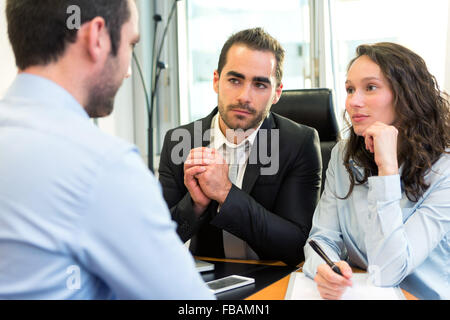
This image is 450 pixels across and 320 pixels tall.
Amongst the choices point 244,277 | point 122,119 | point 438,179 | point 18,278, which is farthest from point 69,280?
point 122,119

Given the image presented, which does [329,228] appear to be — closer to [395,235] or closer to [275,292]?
[395,235]

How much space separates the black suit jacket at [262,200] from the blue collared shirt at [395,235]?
13cm

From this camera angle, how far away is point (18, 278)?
2.00ft

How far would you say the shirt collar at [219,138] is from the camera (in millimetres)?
1707

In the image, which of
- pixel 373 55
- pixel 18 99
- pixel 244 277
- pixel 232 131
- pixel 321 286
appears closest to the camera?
pixel 18 99

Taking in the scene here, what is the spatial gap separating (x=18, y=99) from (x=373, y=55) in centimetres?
109

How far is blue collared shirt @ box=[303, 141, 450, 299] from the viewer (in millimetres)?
1157

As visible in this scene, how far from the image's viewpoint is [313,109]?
1.99 m

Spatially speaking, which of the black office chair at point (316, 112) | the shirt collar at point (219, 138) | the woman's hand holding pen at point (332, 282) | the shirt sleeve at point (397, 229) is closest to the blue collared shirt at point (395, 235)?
the shirt sleeve at point (397, 229)

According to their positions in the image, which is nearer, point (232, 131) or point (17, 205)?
point (17, 205)

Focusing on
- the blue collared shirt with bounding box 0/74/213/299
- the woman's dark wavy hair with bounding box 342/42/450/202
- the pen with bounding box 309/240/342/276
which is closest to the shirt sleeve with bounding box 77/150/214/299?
the blue collared shirt with bounding box 0/74/213/299

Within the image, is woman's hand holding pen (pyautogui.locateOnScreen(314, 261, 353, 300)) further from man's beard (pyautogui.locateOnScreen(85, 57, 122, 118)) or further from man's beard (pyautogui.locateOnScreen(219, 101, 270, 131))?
man's beard (pyautogui.locateOnScreen(219, 101, 270, 131))

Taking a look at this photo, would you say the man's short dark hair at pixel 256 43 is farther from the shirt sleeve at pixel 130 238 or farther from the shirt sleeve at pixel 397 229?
the shirt sleeve at pixel 130 238
